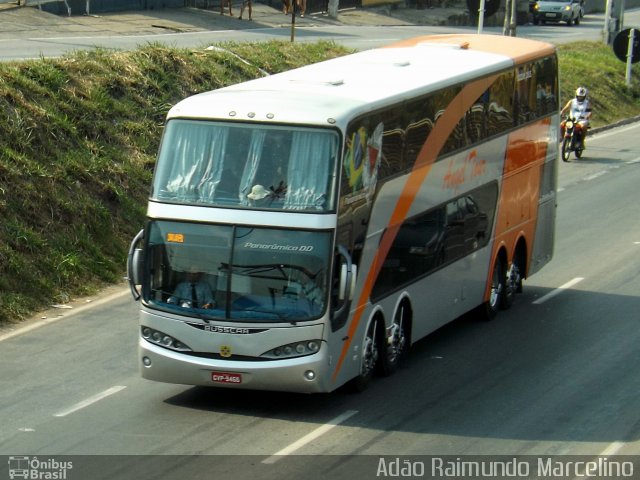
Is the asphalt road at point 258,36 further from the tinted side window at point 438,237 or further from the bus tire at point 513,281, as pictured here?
the tinted side window at point 438,237

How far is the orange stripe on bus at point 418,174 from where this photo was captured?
14.0 meters

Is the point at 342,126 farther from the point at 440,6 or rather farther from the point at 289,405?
the point at 440,6

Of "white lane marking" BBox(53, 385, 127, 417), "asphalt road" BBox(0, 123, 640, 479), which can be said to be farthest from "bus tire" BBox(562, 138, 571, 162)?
"white lane marking" BBox(53, 385, 127, 417)

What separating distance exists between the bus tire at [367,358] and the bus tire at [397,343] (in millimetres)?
203

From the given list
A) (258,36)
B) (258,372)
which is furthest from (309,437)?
(258,36)

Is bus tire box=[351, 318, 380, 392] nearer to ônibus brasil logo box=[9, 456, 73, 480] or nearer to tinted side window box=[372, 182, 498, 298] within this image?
tinted side window box=[372, 182, 498, 298]

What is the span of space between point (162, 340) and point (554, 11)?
177 feet

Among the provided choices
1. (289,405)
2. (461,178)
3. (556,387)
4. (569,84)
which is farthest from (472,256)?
(569,84)

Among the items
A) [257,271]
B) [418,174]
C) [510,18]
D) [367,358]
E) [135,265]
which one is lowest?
[367,358]

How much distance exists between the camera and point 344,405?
45.5 ft

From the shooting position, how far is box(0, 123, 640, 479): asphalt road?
40.0 feet

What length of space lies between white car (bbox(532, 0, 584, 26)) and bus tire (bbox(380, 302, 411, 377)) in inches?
2011

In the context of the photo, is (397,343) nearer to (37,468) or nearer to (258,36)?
(37,468)

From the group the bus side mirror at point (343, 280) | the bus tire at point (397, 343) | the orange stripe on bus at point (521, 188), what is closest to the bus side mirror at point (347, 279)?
the bus side mirror at point (343, 280)
